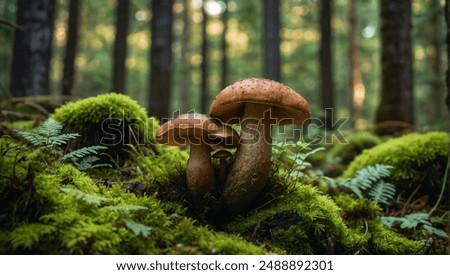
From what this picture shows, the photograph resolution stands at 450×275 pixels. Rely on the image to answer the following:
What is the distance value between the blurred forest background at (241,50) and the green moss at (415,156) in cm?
106

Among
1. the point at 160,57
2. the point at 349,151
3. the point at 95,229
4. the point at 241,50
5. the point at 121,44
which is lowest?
the point at 95,229

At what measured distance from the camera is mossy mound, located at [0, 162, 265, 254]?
6.84 ft

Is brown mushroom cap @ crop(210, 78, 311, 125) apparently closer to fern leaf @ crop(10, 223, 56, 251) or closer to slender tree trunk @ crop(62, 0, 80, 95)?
fern leaf @ crop(10, 223, 56, 251)

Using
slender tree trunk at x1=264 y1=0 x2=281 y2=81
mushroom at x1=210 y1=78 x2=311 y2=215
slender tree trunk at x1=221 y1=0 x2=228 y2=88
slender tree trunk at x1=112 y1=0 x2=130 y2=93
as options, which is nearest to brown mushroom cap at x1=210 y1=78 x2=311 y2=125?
mushroom at x1=210 y1=78 x2=311 y2=215

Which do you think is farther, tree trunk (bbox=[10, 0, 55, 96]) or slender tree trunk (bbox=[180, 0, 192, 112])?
slender tree trunk (bbox=[180, 0, 192, 112])

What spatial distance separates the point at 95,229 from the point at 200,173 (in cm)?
102

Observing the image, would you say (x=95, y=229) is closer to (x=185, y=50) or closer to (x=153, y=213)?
(x=153, y=213)

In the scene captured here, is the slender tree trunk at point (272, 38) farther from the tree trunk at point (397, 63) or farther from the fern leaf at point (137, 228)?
the fern leaf at point (137, 228)

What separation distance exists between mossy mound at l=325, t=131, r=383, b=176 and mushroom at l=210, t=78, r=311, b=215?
409cm

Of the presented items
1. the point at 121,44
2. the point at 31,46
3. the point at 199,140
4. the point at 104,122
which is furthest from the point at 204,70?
the point at 199,140

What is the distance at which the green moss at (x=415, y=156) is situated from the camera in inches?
181

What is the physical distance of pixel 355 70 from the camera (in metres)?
15.7
